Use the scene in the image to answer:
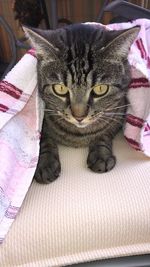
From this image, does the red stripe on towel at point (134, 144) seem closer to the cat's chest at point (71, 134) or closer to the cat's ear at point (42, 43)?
the cat's chest at point (71, 134)

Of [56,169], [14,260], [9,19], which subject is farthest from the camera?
[9,19]

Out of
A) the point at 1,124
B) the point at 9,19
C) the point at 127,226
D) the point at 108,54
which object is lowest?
the point at 9,19

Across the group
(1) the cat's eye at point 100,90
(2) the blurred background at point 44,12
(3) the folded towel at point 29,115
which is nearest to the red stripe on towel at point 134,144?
(3) the folded towel at point 29,115

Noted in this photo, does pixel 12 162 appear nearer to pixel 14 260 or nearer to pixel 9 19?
pixel 14 260

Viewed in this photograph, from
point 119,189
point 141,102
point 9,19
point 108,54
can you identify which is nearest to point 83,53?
point 108,54

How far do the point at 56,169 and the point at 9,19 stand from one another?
144 centimetres

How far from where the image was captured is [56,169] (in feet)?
2.40

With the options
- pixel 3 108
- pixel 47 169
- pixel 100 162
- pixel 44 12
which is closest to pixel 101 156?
pixel 100 162

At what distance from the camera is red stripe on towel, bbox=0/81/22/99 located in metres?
0.78

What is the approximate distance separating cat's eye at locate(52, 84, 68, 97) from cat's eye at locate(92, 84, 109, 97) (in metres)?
0.06

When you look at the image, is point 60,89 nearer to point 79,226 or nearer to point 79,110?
point 79,110

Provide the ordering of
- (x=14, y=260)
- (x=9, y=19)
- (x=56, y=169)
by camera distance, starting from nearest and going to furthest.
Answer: (x=14, y=260)
(x=56, y=169)
(x=9, y=19)

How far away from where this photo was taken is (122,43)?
0.69m

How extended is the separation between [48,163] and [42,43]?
242mm
